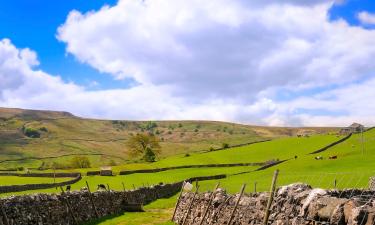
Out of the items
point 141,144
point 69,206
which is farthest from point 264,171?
point 141,144

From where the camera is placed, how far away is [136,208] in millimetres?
41750

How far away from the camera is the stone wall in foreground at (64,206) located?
23.0 meters

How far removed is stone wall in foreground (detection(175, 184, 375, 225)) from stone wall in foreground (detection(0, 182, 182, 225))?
8544mm

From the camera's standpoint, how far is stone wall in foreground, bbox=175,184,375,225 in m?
11.6

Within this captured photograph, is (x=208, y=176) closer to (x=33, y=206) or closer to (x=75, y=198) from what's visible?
(x=75, y=198)

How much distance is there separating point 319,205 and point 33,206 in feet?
55.2

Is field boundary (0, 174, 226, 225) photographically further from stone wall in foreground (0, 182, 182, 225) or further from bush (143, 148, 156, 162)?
bush (143, 148, 156, 162)

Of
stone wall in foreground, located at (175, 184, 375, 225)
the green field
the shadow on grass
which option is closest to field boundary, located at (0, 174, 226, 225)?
the shadow on grass

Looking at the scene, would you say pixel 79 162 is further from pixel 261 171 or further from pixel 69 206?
pixel 69 206

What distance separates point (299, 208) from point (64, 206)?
60.8 feet

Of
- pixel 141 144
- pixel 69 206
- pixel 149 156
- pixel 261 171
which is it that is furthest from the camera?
pixel 141 144

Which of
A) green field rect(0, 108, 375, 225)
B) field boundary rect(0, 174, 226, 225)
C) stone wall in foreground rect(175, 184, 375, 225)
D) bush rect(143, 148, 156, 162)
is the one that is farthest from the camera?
bush rect(143, 148, 156, 162)

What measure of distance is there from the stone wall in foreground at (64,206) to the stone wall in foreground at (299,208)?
8544 millimetres

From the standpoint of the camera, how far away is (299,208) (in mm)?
14789
